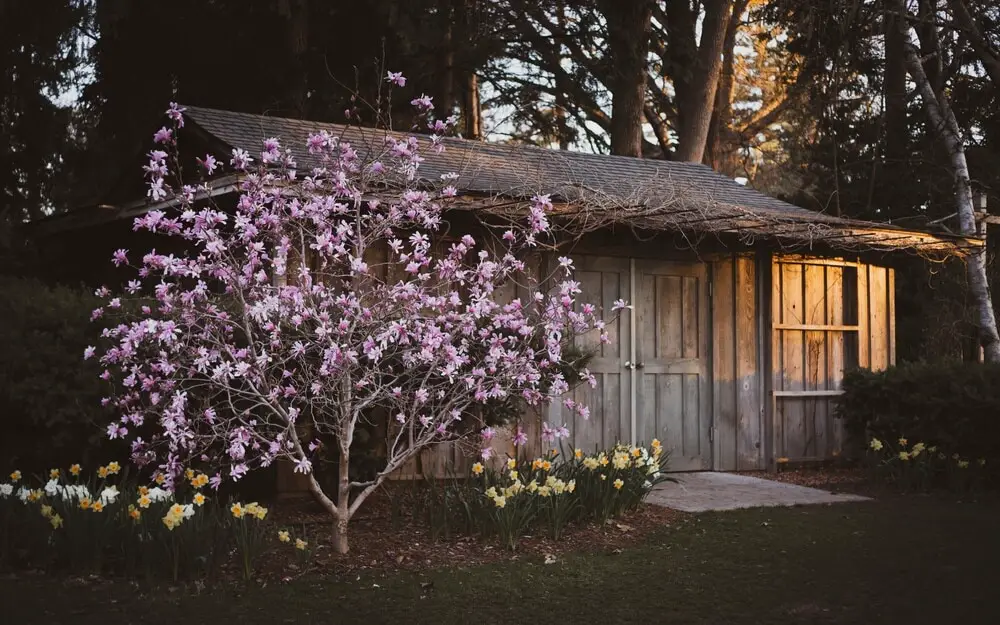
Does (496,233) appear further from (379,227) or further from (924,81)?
(924,81)

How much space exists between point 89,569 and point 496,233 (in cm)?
472

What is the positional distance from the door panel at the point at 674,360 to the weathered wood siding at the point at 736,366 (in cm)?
14

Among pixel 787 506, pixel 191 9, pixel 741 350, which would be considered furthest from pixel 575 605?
pixel 191 9

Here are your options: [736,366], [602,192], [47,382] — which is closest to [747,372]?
[736,366]

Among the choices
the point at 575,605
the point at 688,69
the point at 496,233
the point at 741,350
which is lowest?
the point at 575,605

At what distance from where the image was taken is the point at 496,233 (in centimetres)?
920

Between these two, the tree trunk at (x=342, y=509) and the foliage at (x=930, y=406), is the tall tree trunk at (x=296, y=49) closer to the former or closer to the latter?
the foliage at (x=930, y=406)

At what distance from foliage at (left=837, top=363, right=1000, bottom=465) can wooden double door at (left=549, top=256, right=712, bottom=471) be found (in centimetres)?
153

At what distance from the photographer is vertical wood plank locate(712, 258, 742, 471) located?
1046 centimetres

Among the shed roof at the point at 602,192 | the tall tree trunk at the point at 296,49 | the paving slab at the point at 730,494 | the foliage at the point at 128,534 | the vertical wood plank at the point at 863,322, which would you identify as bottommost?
the paving slab at the point at 730,494

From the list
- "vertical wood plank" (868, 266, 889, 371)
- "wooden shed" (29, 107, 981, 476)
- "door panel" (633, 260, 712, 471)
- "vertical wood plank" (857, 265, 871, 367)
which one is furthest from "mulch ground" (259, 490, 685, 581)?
"vertical wood plank" (868, 266, 889, 371)

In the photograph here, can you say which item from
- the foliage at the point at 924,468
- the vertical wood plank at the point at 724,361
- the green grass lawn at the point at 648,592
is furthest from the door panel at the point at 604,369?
the green grass lawn at the point at 648,592

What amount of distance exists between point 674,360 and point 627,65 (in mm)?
6710

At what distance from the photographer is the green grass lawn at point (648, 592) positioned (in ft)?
16.0
